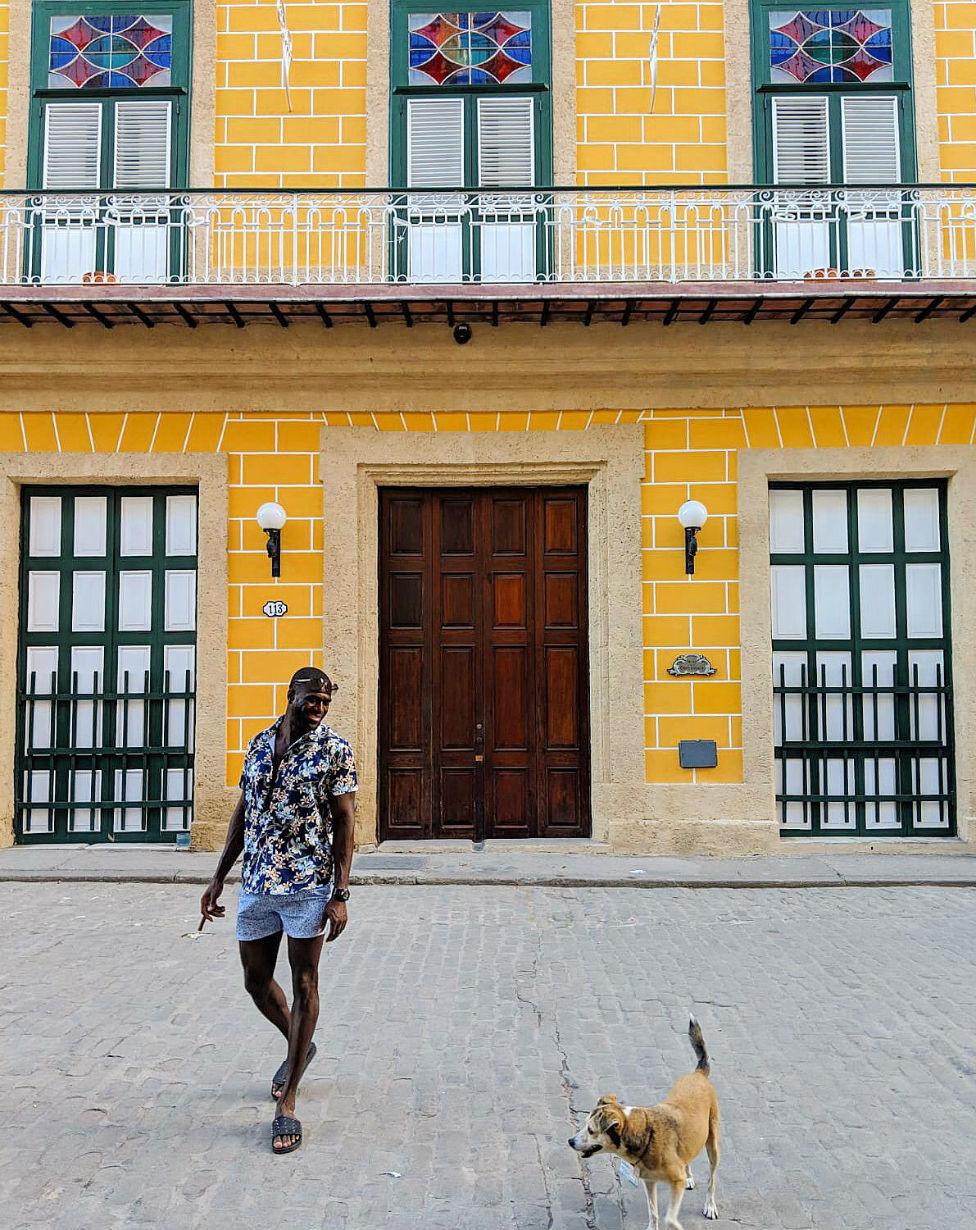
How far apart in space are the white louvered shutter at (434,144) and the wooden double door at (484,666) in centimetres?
326

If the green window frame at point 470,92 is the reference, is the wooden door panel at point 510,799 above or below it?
below

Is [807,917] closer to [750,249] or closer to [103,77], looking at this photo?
[750,249]

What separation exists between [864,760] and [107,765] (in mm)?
7586

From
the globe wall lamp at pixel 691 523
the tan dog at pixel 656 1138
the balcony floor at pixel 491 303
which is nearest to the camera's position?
the tan dog at pixel 656 1138

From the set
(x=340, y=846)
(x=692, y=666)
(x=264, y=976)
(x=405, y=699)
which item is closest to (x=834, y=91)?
(x=692, y=666)

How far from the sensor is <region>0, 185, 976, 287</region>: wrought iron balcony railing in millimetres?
10359

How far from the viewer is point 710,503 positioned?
10.4 meters

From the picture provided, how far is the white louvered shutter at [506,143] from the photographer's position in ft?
35.4

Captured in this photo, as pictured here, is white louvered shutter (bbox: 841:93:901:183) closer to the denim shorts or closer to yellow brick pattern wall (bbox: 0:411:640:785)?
yellow brick pattern wall (bbox: 0:411:640:785)

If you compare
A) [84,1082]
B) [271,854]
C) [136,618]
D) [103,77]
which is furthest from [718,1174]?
[103,77]

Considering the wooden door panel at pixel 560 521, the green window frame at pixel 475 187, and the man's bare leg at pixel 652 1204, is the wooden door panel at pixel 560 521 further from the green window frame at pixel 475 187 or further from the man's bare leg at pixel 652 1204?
the man's bare leg at pixel 652 1204

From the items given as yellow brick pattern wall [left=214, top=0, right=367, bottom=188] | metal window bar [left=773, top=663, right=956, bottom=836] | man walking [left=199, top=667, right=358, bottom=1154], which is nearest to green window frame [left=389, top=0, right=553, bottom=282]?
yellow brick pattern wall [left=214, top=0, right=367, bottom=188]

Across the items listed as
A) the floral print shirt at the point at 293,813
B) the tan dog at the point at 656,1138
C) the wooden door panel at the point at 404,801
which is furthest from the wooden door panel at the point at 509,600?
the tan dog at the point at 656,1138

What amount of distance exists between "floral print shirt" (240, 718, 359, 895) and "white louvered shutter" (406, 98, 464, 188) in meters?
8.29
